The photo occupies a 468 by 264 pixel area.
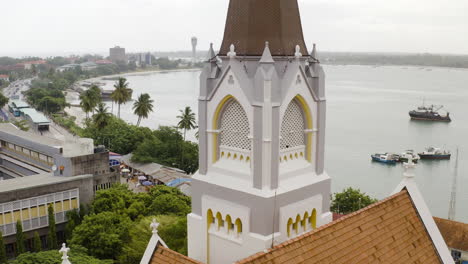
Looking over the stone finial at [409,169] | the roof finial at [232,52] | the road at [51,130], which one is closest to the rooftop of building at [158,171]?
the road at [51,130]

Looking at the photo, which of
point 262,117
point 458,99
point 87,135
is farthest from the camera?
point 458,99

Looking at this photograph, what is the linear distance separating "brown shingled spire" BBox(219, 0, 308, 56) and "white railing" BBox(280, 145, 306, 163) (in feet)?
7.67

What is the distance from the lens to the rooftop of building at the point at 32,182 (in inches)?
1144

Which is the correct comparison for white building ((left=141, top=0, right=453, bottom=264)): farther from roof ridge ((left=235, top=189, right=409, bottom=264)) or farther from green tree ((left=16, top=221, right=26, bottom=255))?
green tree ((left=16, top=221, right=26, bottom=255))

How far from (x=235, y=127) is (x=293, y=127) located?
1471mm

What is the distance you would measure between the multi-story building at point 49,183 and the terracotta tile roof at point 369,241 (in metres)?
24.9

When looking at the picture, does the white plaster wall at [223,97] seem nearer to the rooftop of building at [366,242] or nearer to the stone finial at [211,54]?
the stone finial at [211,54]

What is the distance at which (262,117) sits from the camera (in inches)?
390

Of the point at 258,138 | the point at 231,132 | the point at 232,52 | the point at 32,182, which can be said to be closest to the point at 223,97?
the point at 231,132

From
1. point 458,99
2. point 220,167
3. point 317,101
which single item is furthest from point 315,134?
point 458,99

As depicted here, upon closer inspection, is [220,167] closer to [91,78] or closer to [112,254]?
[112,254]

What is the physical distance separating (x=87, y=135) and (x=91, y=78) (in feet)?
461

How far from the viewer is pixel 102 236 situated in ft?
82.7

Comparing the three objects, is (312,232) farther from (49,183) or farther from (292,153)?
(49,183)
